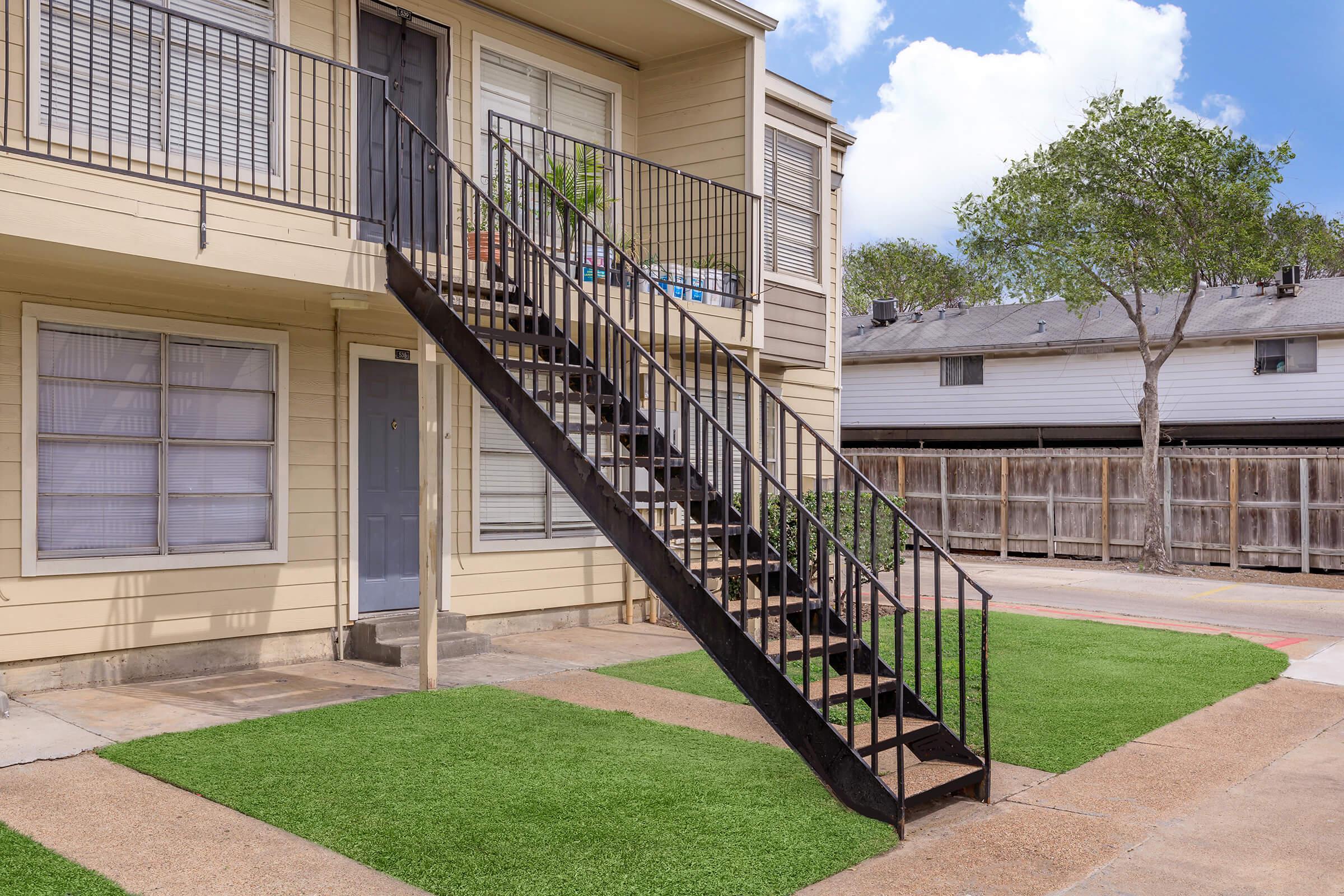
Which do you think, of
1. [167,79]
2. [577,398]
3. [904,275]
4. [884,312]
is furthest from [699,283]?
[904,275]

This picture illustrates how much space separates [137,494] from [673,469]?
3.70 m

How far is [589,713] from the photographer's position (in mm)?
6867

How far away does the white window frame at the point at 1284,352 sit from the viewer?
2155 cm

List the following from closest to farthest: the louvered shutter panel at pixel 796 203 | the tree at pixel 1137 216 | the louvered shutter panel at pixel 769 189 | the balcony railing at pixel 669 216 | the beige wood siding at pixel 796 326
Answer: the balcony railing at pixel 669 216
the beige wood siding at pixel 796 326
the louvered shutter panel at pixel 769 189
the louvered shutter panel at pixel 796 203
the tree at pixel 1137 216

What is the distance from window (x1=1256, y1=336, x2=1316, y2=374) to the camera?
70.9 ft

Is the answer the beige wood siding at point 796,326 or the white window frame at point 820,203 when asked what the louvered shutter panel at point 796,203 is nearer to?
the white window frame at point 820,203

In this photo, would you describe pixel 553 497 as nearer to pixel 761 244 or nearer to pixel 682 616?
pixel 761 244

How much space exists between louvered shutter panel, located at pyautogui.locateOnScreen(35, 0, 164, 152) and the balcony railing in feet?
9.18

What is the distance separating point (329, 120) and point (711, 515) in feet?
14.0

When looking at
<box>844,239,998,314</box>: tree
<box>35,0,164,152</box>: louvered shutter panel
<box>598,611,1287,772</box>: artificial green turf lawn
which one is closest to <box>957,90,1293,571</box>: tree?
<box>598,611,1287,772</box>: artificial green turf lawn

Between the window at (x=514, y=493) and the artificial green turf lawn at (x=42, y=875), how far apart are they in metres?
5.44

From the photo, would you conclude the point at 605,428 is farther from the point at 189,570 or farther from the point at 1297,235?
the point at 1297,235

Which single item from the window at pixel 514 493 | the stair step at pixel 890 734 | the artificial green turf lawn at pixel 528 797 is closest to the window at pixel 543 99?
the window at pixel 514 493

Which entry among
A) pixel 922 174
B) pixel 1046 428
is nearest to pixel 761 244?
pixel 1046 428
